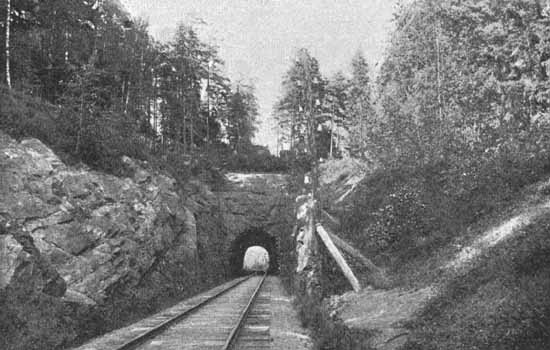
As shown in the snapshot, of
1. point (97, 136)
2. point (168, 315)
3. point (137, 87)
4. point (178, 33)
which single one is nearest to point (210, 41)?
point (178, 33)

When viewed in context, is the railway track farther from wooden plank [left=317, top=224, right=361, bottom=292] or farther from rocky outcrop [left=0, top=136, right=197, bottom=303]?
wooden plank [left=317, top=224, right=361, bottom=292]

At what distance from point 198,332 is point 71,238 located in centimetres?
442

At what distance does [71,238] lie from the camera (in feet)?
39.5

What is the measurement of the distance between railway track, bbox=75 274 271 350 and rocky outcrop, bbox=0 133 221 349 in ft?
3.09

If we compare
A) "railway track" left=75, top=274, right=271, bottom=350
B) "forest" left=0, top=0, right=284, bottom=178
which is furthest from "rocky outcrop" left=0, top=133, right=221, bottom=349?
"forest" left=0, top=0, right=284, bottom=178

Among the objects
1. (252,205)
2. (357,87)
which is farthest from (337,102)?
(252,205)

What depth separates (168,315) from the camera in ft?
45.7

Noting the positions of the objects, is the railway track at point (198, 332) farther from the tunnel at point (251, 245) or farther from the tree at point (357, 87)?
the tunnel at point (251, 245)

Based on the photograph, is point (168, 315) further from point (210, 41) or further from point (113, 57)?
point (210, 41)

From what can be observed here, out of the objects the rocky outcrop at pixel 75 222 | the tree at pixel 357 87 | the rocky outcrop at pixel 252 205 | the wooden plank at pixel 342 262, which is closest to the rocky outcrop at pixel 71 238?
the rocky outcrop at pixel 75 222

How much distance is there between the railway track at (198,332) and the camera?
914 centimetres

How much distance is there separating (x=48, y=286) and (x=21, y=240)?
1.22 meters

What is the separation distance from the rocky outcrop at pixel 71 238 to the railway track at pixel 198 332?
94 cm

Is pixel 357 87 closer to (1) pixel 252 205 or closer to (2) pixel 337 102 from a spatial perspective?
(2) pixel 337 102
